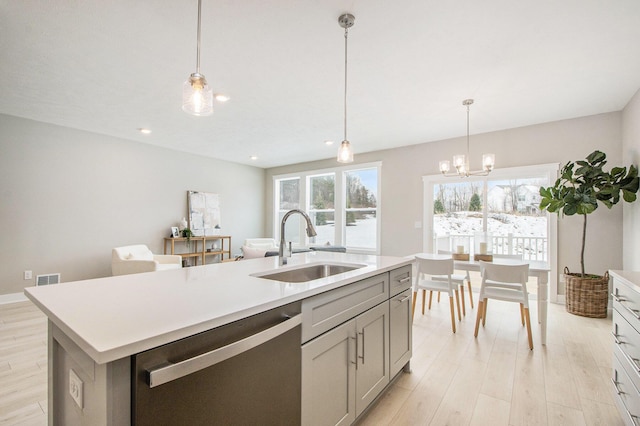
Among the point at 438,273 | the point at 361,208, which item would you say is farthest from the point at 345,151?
the point at 361,208

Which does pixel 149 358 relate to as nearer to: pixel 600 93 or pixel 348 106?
pixel 348 106

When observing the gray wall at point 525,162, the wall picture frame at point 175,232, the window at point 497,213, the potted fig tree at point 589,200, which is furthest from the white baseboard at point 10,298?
the potted fig tree at point 589,200

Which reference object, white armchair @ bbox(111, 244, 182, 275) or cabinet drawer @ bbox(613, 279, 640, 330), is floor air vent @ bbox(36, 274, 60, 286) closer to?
white armchair @ bbox(111, 244, 182, 275)

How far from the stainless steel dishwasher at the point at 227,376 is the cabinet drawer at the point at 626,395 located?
1672mm

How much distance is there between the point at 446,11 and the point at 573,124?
3.37 meters

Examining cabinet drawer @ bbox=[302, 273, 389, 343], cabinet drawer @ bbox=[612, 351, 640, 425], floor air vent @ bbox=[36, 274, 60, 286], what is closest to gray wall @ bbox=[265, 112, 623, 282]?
cabinet drawer @ bbox=[612, 351, 640, 425]

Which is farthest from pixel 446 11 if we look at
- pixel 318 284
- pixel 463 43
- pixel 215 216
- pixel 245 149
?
pixel 215 216

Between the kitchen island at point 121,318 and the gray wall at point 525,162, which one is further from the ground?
the gray wall at point 525,162

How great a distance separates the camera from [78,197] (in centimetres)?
472

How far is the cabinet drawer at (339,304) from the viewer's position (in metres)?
1.31

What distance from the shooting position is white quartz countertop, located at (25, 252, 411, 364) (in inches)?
30.1

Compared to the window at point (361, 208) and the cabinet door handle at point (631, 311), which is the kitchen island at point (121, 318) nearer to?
the cabinet door handle at point (631, 311)

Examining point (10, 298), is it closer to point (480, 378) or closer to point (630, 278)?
point (480, 378)

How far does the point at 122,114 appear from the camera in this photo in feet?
13.2
